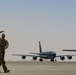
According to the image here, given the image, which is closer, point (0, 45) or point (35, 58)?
point (0, 45)

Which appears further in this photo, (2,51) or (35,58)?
(35,58)

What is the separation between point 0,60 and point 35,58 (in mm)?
102108

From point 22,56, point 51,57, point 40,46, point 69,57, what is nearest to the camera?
point 51,57

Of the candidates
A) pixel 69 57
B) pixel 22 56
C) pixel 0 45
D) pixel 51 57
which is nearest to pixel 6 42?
pixel 0 45

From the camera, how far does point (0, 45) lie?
1792 cm

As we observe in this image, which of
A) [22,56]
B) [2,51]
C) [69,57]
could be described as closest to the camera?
[2,51]

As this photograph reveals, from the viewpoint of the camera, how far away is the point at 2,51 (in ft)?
58.3

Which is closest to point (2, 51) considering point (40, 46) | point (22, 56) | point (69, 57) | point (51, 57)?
point (51, 57)

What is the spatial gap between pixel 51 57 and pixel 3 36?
300ft

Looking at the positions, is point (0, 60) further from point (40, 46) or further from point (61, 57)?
point (40, 46)

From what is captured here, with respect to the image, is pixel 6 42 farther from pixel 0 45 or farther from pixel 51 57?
pixel 51 57

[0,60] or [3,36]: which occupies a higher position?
[3,36]

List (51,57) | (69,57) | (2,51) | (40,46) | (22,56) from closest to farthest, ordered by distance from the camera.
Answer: (2,51)
(51,57)
(69,57)
(22,56)
(40,46)

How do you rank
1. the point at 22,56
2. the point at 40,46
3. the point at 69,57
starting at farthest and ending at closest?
the point at 40,46, the point at 22,56, the point at 69,57
